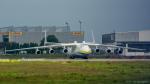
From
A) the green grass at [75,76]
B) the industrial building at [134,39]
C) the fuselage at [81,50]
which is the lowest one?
the green grass at [75,76]

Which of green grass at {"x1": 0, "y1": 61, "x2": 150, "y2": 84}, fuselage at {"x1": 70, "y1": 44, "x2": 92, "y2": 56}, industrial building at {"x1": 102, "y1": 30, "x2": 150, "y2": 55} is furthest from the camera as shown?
industrial building at {"x1": 102, "y1": 30, "x2": 150, "y2": 55}

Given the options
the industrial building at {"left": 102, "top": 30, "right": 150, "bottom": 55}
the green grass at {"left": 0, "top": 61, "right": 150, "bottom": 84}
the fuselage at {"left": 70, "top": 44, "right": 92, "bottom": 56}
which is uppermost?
the industrial building at {"left": 102, "top": 30, "right": 150, "bottom": 55}

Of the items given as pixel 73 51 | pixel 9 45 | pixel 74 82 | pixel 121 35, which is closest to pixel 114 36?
pixel 121 35

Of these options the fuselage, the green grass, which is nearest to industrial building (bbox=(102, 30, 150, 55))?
the fuselage

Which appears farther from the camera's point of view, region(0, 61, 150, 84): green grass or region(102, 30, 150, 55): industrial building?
region(102, 30, 150, 55): industrial building

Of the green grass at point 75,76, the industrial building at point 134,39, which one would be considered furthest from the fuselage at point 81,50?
the industrial building at point 134,39

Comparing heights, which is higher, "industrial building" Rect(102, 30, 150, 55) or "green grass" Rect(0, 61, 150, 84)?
"industrial building" Rect(102, 30, 150, 55)

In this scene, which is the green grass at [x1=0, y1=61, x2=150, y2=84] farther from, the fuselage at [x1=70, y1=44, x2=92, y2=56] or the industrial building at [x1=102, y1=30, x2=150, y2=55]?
the industrial building at [x1=102, y1=30, x2=150, y2=55]

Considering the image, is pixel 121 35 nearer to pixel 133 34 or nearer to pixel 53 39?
pixel 133 34

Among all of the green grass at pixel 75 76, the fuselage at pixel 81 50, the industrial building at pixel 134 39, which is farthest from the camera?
the industrial building at pixel 134 39

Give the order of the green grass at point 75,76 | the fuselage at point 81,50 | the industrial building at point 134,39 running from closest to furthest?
→ the green grass at point 75,76
the fuselage at point 81,50
the industrial building at point 134,39

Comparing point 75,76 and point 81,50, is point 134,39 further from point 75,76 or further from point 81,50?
point 75,76

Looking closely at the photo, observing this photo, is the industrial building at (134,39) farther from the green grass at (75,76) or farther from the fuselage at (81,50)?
the green grass at (75,76)

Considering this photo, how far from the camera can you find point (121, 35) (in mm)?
191125
